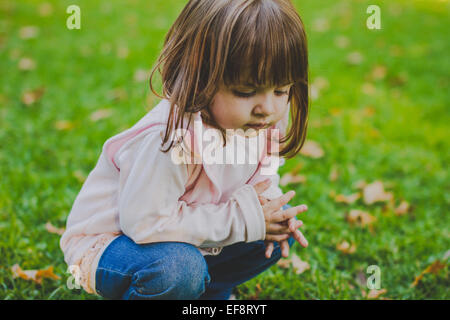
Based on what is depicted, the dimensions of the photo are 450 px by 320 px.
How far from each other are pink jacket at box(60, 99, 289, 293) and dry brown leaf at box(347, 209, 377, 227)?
886 mm

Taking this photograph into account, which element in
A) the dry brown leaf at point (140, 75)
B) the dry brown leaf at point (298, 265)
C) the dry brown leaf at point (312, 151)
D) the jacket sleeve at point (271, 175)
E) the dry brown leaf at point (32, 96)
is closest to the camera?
the jacket sleeve at point (271, 175)

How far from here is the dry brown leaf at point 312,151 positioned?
2.66 metres

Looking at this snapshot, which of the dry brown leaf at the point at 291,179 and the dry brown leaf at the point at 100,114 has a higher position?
the dry brown leaf at the point at 100,114

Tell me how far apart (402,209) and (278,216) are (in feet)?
3.65

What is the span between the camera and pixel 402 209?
7.40 feet

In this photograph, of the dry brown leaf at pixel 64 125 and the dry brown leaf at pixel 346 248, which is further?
the dry brown leaf at pixel 64 125

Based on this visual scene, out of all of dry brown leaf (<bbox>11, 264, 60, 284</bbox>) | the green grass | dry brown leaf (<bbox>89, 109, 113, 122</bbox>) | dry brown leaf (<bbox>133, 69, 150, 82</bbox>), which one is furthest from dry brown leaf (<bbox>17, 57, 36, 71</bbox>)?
dry brown leaf (<bbox>11, 264, 60, 284</bbox>)

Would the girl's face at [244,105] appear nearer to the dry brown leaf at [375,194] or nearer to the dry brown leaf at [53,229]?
the dry brown leaf at [53,229]

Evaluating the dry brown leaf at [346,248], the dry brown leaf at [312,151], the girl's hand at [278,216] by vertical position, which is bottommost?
the dry brown leaf at [346,248]

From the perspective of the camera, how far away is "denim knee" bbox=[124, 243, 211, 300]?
1.26m

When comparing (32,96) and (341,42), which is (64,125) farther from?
(341,42)

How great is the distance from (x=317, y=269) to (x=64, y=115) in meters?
1.87

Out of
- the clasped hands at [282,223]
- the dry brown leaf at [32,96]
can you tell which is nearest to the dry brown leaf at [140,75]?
the dry brown leaf at [32,96]

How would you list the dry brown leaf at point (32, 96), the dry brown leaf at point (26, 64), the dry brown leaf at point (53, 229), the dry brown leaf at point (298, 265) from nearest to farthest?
1. the dry brown leaf at point (298, 265)
2. the dry brown leaf at point (53, 229)
3. the dry brown leaf at point (32, 96)
4. the dry brown leaf at point (26, 64)
